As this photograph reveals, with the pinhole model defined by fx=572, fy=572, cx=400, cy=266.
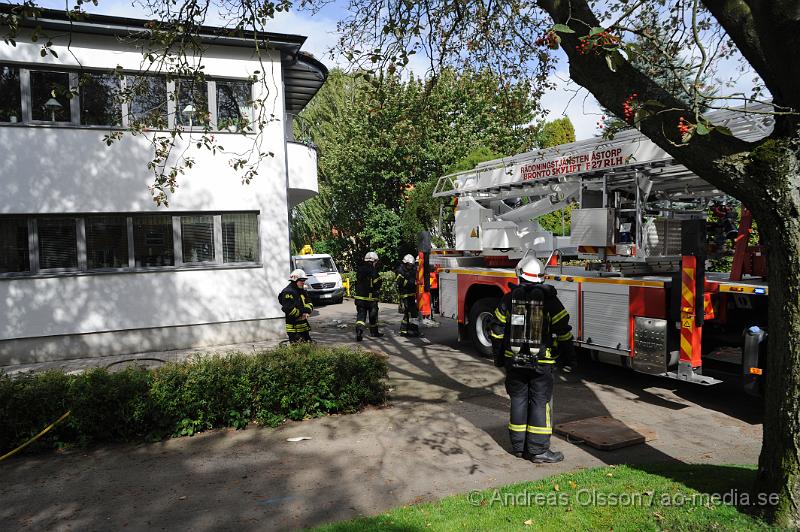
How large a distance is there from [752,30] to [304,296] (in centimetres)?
659

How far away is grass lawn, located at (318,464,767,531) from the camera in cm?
351

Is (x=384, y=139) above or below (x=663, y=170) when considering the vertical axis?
above

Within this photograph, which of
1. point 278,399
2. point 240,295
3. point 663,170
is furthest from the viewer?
point 240,295

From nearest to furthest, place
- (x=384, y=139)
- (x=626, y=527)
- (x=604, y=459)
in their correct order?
(x=626, y=527)
(x=604, y=459)
(x=384, y=139)

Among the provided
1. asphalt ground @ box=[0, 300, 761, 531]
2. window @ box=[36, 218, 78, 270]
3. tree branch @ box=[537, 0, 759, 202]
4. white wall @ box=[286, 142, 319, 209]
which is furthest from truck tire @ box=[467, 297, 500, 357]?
window @ box=[36, 218, 78, 270]

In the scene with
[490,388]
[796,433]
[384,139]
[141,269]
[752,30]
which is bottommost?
[490,388]

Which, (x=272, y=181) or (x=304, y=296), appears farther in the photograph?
(x=272, y=181)

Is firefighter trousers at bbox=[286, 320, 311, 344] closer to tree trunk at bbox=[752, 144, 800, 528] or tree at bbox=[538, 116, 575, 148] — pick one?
tree trunk at bbox=[752, 144, 800, 528]

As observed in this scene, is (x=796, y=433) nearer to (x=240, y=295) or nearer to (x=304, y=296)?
(x=304, y=296)

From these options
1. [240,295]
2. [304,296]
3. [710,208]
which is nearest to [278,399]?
[304,296]

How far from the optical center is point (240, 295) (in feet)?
38.9

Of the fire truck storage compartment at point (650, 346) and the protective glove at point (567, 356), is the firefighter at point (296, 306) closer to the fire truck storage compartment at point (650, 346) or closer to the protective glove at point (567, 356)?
the protective glove at point (567, 356)

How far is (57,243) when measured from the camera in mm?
10828

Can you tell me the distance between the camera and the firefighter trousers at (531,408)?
502 cm
